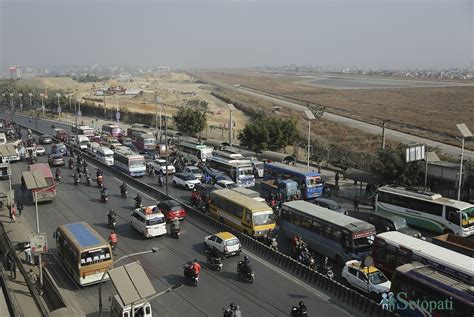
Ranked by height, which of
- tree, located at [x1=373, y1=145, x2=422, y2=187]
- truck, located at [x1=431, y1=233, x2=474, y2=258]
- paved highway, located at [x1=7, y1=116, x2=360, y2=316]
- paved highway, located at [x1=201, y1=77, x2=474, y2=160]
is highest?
tree, located at [x1=373, y1=145, x2=422, y2=187]

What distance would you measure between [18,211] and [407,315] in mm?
24386

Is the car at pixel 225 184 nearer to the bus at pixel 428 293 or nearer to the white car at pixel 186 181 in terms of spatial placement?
the white car at pixel 186 181

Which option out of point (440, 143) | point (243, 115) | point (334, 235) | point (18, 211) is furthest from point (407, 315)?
point (243, 115)

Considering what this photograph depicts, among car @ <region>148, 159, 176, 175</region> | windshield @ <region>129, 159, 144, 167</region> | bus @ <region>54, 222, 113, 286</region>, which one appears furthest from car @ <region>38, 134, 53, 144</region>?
bus @ <region>54, 222, 113, 286</region>

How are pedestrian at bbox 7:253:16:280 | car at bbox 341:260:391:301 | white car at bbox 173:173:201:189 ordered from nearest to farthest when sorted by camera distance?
car at bbox 341:260:391:301
pedestrian at bbox 7:253:16:280
white car at bbox 173:173:201:189

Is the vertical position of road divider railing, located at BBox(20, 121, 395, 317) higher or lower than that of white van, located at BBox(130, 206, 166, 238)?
lower

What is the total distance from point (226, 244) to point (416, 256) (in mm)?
8615

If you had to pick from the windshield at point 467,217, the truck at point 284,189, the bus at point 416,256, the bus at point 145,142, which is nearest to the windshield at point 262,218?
the bus at point 416,256

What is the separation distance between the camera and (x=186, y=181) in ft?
122

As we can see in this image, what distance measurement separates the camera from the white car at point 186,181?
121ft

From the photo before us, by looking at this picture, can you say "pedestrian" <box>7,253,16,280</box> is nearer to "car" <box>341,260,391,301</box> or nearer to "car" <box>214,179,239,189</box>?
"car" <box>341,260,391,301</box>

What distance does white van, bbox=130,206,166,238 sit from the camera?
25297 mm

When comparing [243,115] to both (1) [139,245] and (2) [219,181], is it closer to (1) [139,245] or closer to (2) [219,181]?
(2) [219,181]

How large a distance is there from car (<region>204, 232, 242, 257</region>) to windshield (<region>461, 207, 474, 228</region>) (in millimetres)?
12851
